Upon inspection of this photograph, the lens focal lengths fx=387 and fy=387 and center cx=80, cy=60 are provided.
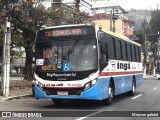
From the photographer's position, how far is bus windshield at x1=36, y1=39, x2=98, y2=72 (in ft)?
46.8

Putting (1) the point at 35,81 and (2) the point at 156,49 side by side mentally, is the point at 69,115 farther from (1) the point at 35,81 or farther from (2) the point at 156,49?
(2) the point at 156,49

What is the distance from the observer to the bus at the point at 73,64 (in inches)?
555

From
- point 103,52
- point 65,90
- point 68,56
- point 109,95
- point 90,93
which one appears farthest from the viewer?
point 109,95

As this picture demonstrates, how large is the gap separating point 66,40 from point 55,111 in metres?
2.76

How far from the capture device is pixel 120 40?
1831 centimetres

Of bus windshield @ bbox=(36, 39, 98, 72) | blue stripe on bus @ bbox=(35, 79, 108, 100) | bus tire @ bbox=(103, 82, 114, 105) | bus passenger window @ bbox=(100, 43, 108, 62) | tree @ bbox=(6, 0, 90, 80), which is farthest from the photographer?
tree @ bbox=(6, 0, 90, 80)

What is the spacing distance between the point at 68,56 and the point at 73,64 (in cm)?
37

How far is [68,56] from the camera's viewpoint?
1439 centimetres

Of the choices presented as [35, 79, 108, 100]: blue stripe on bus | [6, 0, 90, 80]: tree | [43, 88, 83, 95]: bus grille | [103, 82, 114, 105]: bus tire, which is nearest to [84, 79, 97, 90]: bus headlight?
[35, 79, 108, 100]: blue stripe on bus

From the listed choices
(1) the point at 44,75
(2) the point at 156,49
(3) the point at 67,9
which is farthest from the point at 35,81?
(2) the point at 156,49

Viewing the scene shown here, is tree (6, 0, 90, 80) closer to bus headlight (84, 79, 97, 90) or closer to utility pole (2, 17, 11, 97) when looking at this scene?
utility pole (2, 17, 11, 97)

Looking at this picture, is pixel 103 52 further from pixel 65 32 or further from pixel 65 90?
pixel 65 90

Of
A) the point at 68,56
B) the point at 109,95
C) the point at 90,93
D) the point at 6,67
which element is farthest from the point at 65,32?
the point at 6,67

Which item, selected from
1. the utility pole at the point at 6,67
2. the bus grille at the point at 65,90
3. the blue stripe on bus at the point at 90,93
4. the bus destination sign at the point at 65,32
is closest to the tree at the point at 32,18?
the utility pole at the point at 6,67
